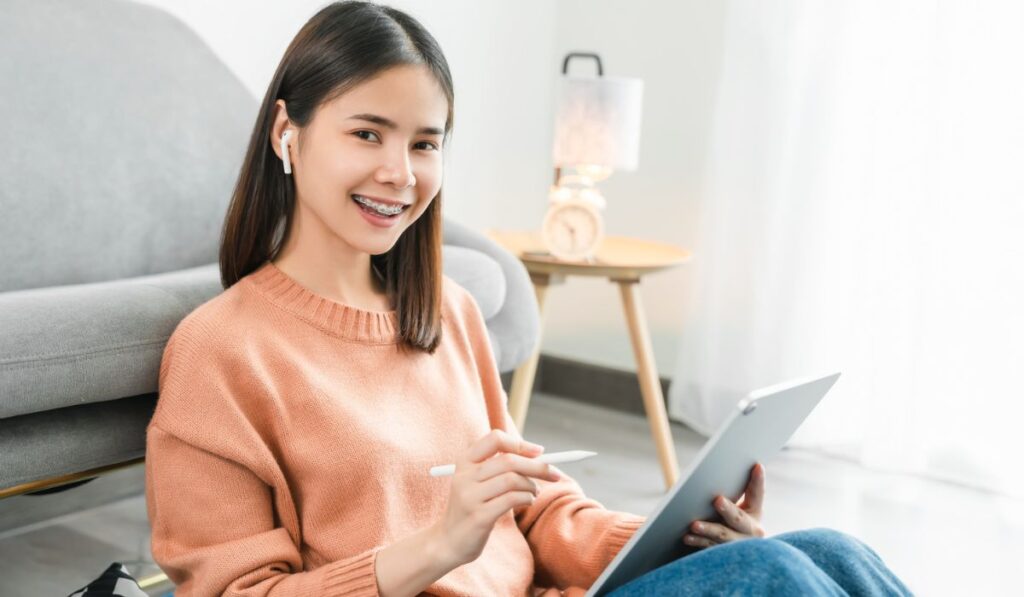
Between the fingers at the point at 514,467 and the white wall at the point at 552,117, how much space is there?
208cm

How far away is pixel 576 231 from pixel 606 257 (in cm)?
9

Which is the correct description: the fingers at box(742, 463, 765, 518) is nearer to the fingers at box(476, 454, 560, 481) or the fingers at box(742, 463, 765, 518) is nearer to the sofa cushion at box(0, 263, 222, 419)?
the fingers at box(476, 454, 560, 481)

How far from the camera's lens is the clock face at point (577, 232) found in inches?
92.5

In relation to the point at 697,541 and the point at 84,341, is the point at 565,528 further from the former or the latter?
the point at 84,341

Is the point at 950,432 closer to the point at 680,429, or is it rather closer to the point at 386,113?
the point at 680,429

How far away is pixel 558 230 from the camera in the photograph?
7.75ft

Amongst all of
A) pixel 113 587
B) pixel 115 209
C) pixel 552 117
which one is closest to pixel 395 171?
pixel 113 587

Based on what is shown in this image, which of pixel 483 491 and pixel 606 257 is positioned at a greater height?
pixel 483 491

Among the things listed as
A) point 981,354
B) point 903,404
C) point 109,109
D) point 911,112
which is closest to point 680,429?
point 903,404

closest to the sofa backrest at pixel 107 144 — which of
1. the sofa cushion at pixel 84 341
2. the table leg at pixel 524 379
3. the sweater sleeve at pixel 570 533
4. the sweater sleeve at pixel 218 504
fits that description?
the sofa cushion at pixel 84 341

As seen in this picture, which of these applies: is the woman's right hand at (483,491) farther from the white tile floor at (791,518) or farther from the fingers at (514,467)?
the white tile floor at (791,518)

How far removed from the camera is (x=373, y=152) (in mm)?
963

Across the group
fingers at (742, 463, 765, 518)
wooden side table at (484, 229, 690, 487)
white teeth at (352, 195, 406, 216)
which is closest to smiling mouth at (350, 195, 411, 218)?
white teeth at (352, 195, 406, 216)

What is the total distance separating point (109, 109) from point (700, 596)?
4.59 ft
